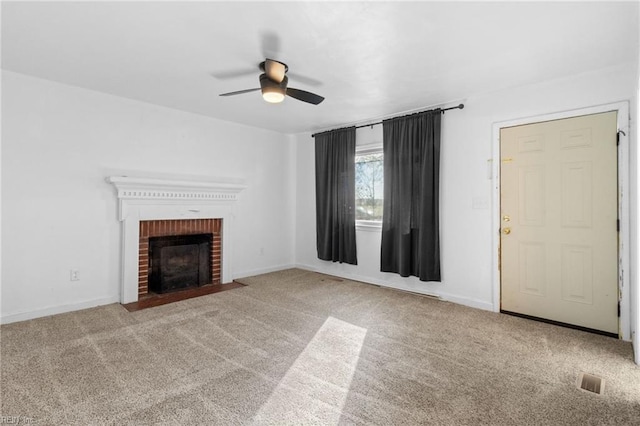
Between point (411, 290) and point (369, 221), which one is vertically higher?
point (369, 221)

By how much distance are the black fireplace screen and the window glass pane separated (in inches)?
95.3

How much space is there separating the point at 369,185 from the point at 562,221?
8.16 ft

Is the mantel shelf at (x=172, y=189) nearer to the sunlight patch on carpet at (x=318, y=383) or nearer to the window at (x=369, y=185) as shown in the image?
the window at (x=369, y=185)

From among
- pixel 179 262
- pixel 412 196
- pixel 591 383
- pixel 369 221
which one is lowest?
pixel 591 383

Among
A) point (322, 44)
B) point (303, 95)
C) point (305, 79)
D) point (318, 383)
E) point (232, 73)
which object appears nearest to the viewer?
point (318, 383)

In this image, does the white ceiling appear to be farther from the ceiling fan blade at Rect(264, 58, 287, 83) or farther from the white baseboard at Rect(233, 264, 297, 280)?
the white baseboard at Rect(233, 264, 297, 280)

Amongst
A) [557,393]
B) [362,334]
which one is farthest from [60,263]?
[557,393]

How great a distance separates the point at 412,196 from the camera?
13.5 ft

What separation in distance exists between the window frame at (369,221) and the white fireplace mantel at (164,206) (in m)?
1.94

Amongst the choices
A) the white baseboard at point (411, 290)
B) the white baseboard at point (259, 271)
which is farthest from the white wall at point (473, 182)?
the white baseboard at point (259, 271)

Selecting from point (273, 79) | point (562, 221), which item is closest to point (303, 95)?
point (273, 79)

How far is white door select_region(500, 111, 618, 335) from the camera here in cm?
288

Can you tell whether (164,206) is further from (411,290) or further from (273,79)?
(411,290)

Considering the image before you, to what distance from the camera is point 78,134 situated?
3469 mm
